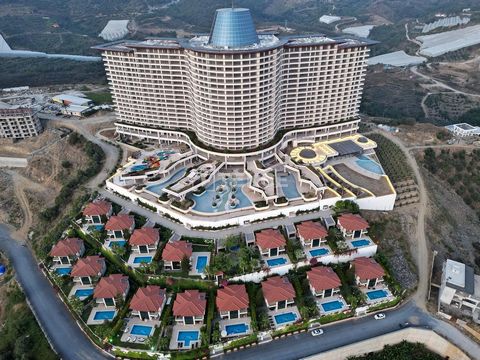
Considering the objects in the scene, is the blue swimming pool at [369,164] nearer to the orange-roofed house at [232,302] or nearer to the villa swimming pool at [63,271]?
the orange-roofed house at [232,302]

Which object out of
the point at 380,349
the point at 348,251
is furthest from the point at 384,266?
the point at 380,349

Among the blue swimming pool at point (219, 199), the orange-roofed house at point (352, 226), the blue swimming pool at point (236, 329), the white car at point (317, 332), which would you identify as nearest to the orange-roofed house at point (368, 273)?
the orange-roofed house at point (352, 226)

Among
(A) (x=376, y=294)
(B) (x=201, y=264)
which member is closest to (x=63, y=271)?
(B) (x=201, y=264)

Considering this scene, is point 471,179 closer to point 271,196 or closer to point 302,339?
point 271,196

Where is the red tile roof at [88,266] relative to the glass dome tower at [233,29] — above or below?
below

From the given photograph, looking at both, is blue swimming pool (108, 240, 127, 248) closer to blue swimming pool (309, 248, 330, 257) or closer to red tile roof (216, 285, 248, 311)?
red tile roof (216, 285, 248, 311)

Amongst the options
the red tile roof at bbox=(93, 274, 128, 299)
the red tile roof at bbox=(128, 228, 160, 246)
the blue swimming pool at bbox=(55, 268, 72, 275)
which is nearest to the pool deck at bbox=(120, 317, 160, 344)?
the red tile roof at bbox=(93, 274, 128, 299)

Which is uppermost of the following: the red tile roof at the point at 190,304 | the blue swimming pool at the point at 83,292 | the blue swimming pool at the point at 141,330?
the red tile roof at the point at 190,304

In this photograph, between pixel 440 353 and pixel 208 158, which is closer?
pixel 440 353
